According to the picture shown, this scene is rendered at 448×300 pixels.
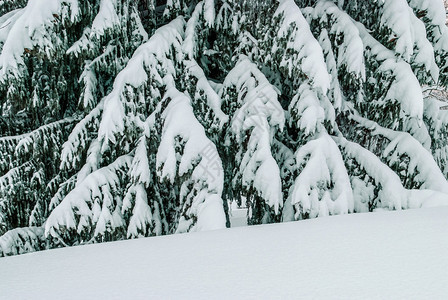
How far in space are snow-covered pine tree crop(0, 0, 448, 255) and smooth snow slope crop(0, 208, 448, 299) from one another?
0.78 m

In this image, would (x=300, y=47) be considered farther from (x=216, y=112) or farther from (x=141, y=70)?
(x=141, y=70)

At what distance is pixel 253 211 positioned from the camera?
3.51 meters

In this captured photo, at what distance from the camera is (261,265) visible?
1.64 meters

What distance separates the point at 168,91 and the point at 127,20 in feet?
3.10

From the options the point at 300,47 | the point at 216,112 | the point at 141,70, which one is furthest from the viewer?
the point at 216,112

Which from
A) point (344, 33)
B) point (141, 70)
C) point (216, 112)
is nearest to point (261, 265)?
point (216, 112)

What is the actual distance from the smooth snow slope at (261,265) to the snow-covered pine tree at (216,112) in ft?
2.57

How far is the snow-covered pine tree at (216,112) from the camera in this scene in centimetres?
304

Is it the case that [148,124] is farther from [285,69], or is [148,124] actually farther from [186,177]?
[285,69]

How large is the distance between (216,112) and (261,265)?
2010mm

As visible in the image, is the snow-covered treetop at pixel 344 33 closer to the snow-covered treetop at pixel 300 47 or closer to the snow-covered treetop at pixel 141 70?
the snow-covered treetop at pixel 300 47

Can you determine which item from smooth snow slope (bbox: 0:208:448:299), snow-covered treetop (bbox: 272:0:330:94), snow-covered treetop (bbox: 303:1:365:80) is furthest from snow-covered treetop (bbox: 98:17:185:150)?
snow-covered treetop (bbox: 303:1:365:80)

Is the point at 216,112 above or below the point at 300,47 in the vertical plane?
below

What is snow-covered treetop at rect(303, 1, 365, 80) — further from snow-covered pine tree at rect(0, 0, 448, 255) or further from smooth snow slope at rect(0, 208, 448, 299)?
smooth snow slope at rect(0, 208, 448, 299)
